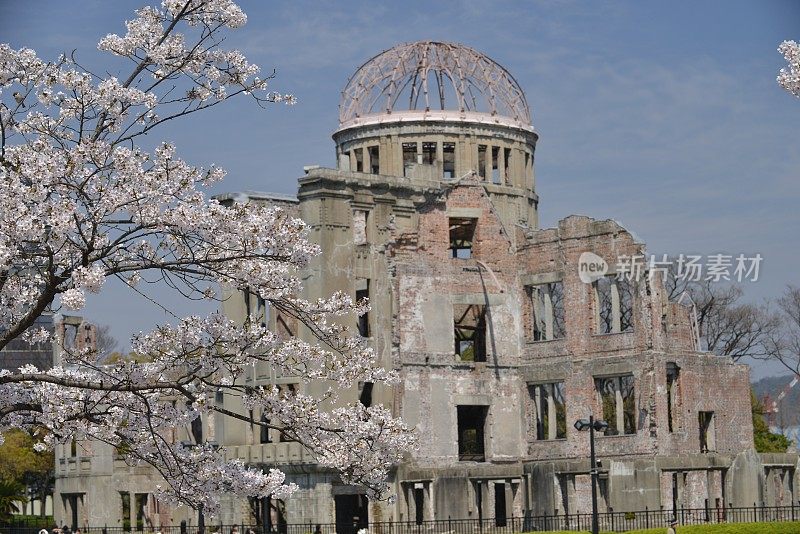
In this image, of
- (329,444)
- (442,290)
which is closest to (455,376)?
(442,290)

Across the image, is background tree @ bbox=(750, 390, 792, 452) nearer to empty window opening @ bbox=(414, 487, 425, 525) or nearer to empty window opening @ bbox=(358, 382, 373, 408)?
empty window opening @ bbox=(414, 487, 425, 525)

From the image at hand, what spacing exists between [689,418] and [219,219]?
103ft

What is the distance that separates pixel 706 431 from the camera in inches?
1829

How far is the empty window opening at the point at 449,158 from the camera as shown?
5594cm

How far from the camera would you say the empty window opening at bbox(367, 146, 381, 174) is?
5662cm

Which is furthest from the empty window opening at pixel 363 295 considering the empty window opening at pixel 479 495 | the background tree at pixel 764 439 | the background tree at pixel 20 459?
the background tree at pixel 20 459

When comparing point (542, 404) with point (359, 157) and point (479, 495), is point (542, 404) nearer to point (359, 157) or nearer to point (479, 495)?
point (479, 495)

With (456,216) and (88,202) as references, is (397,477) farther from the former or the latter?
(88,202)

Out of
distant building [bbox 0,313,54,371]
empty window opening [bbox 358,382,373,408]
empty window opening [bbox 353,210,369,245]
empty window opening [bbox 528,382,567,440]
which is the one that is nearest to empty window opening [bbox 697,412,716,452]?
empty window opening [bbox 528,382,567,440]

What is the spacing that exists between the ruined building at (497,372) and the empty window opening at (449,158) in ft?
13.5

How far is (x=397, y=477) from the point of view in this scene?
149ft

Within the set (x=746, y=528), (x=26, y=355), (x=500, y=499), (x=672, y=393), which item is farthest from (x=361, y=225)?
(x=26, y=355)

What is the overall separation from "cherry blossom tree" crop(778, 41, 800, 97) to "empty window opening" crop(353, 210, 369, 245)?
1210 inches

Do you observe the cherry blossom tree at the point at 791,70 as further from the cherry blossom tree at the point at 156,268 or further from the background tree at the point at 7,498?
the background tree at the point at 7,498
